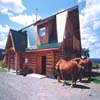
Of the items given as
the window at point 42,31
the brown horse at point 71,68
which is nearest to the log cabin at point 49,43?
the window at point 42,31

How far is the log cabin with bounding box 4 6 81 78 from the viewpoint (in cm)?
1850

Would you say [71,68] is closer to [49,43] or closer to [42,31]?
[49,43]

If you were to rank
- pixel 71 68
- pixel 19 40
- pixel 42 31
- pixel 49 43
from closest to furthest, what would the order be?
pixel 71 68 < pixel 49 43 < pixel 42 31 < pixel 19 40

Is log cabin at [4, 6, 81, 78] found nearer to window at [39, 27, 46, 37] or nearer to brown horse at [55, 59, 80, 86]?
window at [39, 27, 46, 37]

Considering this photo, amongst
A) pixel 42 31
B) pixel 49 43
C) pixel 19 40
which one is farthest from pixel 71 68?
pixel 19 40

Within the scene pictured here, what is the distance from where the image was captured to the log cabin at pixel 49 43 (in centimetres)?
1850

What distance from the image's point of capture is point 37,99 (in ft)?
29.5

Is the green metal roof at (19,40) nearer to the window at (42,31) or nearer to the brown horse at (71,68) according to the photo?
the window at (42,31)

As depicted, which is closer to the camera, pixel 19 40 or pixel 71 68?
pixel 71 68

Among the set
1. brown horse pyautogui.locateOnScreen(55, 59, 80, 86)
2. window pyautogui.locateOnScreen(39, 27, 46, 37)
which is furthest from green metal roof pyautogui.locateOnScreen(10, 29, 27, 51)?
brown horse pyautogui.locateOnScreen(55, 59, 80, 86)

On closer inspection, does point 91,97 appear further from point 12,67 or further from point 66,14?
point 12,67

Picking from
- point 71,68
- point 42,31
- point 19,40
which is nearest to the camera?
point 71,68

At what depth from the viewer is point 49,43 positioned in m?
19.8

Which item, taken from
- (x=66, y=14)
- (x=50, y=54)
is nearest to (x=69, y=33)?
(x=66, y=14)
